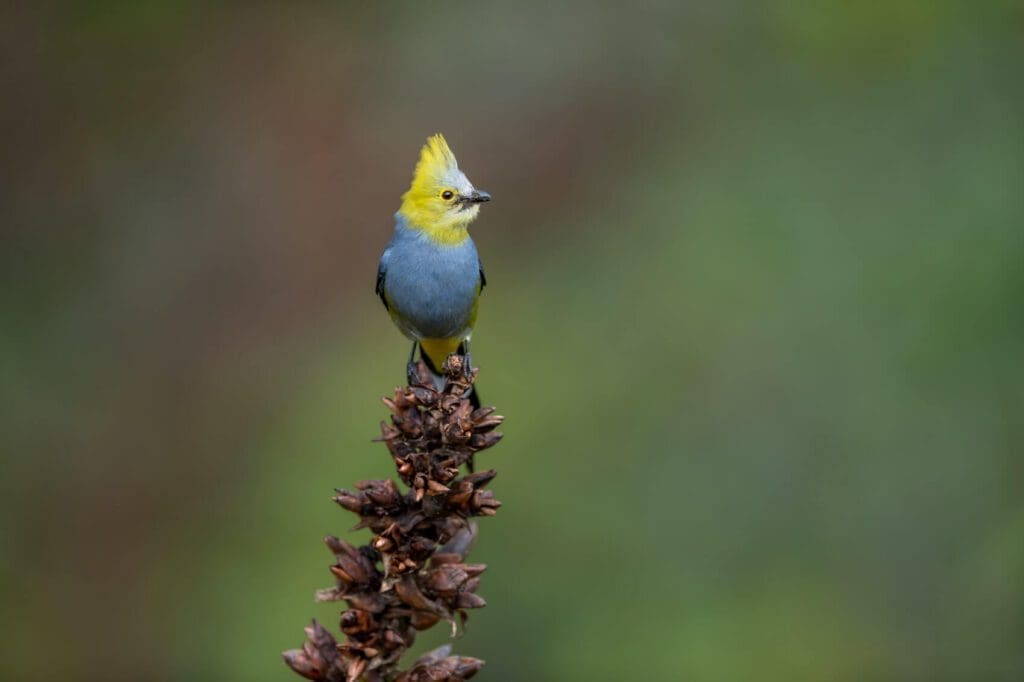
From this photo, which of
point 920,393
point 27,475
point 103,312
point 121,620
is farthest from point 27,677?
point 920,393

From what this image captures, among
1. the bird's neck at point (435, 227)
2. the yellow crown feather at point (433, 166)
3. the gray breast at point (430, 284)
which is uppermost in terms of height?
the yellow crown feather at point (433, 166)

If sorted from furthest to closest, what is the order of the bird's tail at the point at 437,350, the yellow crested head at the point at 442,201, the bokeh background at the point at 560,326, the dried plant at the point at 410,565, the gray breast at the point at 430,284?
1. the bokeh background at the point at 560,326
2. the bird's tail at the point at 437,350
3. the yellow crested head at the point at 442,201
4. the gray breast at the point at 430,284
5. the dried plant at the point at 410,565

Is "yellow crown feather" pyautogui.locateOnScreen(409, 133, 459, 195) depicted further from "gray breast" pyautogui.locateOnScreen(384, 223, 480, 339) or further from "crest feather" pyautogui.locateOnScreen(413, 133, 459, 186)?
"gray breast" pyautogui.locateOnScreen(384, 223, 480, 339)

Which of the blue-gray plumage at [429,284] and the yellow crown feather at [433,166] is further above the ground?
the yellow crown feather at [433,166]

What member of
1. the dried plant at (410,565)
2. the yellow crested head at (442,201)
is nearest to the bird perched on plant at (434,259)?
the yellow crested head at (442,201)

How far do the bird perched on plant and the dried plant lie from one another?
1.70 metres

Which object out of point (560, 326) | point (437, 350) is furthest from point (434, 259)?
point (560, 326)

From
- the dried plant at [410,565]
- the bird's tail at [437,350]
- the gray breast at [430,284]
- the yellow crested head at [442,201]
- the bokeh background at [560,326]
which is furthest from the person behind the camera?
the bokeh background at [560,326]

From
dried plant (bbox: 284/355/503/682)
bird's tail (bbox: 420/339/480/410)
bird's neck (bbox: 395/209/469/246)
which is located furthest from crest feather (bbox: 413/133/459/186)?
dried plant (bbox: 284/355/503/682)

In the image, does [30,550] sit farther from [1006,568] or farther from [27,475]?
[1006,568]

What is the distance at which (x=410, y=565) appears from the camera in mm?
2262

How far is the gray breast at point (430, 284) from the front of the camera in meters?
4.14

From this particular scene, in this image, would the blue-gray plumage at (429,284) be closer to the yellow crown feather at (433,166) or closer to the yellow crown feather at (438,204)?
the yellow crown feather at (438,204)

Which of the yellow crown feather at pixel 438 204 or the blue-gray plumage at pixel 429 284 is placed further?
the yellow crown feather at pixel 438 204
